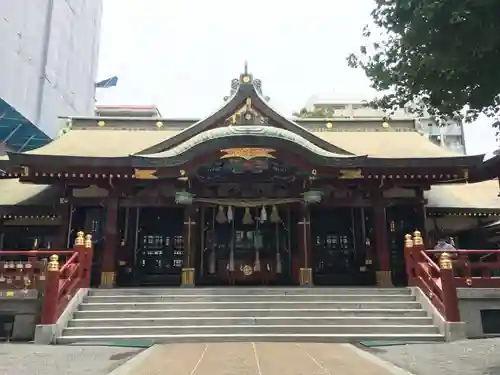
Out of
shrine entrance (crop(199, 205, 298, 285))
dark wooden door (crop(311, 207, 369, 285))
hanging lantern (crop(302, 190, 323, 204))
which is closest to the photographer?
hanging lantern (crop(302, 190, 323, 204))

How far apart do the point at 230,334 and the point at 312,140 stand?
7082mm

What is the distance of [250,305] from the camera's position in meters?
11.2

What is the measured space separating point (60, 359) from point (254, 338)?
13.1 feet

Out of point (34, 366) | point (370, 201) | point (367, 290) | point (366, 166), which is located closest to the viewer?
point (34, 366)

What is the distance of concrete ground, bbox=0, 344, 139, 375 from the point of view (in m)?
6.77

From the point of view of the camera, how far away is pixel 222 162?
14.0m

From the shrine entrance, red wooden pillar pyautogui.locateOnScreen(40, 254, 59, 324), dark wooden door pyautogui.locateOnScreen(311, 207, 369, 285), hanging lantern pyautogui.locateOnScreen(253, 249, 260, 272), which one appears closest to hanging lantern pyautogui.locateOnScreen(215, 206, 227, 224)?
the shrine entrance

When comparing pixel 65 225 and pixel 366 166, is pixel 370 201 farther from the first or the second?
pixel 65 225

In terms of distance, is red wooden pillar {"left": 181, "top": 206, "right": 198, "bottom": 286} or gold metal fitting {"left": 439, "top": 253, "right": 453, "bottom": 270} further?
red wooden pillar {"left": 181, "top": 206, "right": 198, "bottom": 286}

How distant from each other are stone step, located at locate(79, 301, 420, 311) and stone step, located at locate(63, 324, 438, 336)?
91 cm

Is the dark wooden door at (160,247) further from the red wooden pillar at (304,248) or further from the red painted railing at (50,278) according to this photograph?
the red wooden pillar at (304,248)

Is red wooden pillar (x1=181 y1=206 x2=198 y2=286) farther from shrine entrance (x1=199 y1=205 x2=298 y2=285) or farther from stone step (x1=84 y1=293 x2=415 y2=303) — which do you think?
stone step (x1=84 y1=293 x2=415 y2=303)

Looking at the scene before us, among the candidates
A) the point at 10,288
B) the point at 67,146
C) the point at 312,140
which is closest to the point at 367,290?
the point at 312,140

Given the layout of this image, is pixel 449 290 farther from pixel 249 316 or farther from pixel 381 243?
pixel 249 316
